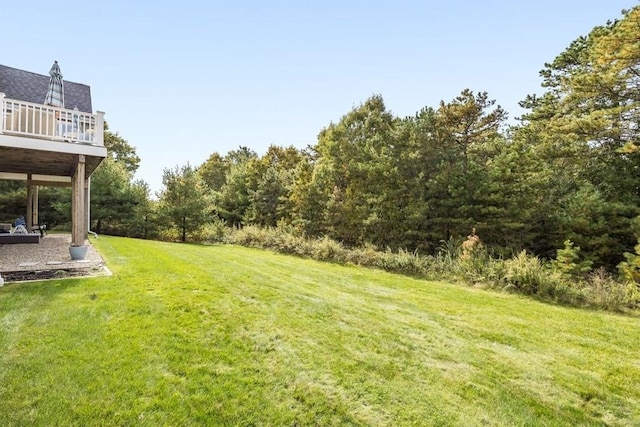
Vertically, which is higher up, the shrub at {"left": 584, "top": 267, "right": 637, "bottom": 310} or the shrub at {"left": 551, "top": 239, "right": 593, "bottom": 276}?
the shrub at {"left": 551, "top": 239, "right": 593, "bottom": 276}

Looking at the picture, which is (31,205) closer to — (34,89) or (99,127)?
(34,89)

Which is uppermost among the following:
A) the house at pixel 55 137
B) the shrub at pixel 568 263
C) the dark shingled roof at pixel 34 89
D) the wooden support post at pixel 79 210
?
the dark shingled roof at pixel 34 89

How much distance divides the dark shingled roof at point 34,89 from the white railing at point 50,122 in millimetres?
5907

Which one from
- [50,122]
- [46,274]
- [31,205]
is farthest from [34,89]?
[46,274]

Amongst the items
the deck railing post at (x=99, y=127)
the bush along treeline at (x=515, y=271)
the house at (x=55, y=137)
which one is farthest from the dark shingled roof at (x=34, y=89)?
the bush along treeline at (x=515, y=271)

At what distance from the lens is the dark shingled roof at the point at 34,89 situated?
1188 cm

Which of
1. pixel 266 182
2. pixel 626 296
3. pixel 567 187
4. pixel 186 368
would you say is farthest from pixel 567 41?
pixel 186 368

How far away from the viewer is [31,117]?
7266mm

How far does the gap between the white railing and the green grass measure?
11.5ft

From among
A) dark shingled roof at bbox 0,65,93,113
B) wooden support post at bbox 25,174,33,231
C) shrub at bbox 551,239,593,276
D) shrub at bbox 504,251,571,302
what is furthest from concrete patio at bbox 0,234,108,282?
shrub at bbox 551,239,593,276

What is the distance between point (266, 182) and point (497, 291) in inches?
626

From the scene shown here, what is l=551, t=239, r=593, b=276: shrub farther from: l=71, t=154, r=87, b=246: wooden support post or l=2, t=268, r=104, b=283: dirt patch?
l=71, t=154, r=87, b=246: wooden support post

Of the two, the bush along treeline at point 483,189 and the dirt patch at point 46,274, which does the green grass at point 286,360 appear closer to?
the dirt patch at point 46,274

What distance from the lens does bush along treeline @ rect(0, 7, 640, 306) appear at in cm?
1002
